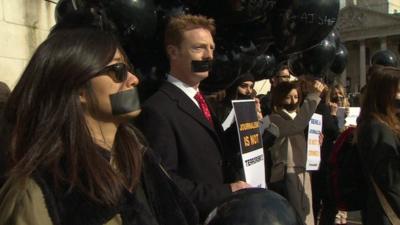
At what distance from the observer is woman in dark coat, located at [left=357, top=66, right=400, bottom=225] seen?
3027 millimetres

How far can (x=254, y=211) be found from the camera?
5.47 ft

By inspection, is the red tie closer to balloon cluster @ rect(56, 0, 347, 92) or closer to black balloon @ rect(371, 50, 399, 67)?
balloon cluster @ rect(56, 0, 347, 92)

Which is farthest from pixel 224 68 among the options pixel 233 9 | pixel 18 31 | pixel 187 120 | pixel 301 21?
pixel 18 31

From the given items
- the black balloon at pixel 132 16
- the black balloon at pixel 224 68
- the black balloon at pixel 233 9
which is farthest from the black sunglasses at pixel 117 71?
the black balloon at pixel 224 68

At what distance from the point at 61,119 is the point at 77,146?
0.08m

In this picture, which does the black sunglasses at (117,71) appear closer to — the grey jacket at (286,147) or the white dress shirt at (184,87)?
the white dress shirt at (184,87)

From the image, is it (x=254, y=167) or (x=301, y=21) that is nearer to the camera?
(x=254, y=167)

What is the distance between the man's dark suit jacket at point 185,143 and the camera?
2143mm

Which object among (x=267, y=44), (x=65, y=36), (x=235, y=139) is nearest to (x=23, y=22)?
(x=267, y=44)

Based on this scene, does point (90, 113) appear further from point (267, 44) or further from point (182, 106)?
point (267, 44)

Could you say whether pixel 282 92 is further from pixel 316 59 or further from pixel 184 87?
pixel 184 87

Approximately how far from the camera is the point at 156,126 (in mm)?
2236

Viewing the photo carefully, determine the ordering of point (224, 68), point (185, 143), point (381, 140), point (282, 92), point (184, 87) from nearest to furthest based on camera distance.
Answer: point (185, 143), point (184, 87), point (381, 140), point (224, 68), point (282, 92)

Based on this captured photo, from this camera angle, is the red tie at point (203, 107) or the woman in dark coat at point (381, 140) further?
the woman in dark coat at point (381, 140)
